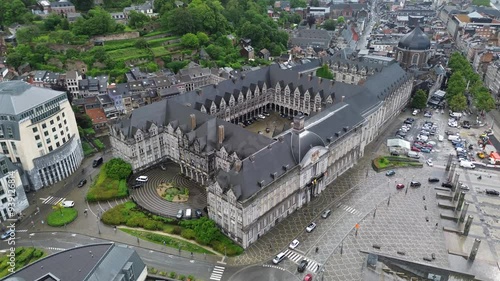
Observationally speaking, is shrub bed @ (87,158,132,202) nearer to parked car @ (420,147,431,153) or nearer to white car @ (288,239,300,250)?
white car @ (288,239,300,250)

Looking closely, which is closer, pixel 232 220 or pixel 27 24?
pixel 232 220

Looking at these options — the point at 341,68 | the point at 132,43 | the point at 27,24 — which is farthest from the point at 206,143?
the point at 27,24

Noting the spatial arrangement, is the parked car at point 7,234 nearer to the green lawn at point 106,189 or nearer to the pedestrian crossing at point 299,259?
the green lawn at point 106,189

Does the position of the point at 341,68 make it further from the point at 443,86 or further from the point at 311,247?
the point at 311,247

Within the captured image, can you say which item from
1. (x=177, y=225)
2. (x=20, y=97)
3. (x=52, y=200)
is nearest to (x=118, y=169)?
(x=52, y=200)

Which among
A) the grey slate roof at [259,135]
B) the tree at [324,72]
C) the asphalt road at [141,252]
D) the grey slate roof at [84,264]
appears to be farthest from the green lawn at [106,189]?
the tree at [324,72]

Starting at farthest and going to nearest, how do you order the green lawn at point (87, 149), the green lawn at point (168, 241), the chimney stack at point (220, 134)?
the green lawn at point (87, 149), the chimney stack at point (220, 134), the green lawn at point (168, 241)

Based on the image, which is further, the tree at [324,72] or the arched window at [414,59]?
the arched window at [414,59]
